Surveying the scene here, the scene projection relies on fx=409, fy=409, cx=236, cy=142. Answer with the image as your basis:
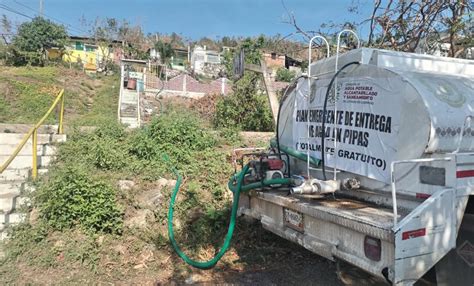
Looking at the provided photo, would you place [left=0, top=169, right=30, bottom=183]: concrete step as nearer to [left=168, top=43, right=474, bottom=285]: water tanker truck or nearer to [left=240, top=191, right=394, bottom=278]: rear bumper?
[left=168, top=43, right=474, bottom=285]: water tanker truck

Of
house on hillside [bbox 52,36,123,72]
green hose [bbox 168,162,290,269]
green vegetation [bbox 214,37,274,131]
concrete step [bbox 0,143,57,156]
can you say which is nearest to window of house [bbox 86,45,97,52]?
house on hillside [bbox 52,36,123,72]

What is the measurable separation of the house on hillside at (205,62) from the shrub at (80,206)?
38.0 m

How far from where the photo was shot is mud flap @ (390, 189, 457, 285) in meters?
2.70

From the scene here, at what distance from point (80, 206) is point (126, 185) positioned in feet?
3.74

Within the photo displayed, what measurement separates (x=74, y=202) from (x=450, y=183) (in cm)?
471

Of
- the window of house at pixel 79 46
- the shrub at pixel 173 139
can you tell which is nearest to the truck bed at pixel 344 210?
the shrub at pixel 173 139

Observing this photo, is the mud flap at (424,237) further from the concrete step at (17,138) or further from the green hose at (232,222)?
the concrete step at (17,138)

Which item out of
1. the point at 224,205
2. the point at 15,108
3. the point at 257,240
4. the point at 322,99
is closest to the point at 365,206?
the point at 322,99

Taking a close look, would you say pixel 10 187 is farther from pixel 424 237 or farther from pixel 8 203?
pixel 424 237

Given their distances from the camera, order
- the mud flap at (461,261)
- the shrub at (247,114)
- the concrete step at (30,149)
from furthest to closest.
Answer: the shrub at (247,114) → the concrete step at (30,149) → the mud flap at (461,261)

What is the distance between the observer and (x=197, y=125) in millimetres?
9242

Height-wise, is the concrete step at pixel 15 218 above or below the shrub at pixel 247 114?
below

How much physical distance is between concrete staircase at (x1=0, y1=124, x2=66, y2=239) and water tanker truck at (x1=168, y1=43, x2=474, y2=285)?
11.6 feet

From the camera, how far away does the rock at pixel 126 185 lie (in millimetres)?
6581
